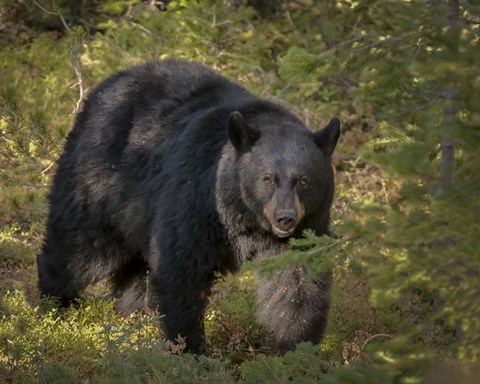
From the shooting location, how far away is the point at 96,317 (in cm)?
650

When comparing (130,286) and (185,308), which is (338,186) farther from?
(185,308)

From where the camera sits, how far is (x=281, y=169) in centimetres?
557

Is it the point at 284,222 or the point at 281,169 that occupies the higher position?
the point at 281,169

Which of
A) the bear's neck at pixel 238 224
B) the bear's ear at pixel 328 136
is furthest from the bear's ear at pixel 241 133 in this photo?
the bear's ear at pixel 328 136

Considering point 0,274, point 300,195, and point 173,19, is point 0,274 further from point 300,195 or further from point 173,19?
point 173,19

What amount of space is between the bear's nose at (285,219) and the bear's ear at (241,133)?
620 mm

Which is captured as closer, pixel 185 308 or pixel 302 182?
pixel 302 182

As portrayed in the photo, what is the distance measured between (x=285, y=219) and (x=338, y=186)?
4.60 meters

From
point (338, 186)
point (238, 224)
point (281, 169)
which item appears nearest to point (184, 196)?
point (238, 224)

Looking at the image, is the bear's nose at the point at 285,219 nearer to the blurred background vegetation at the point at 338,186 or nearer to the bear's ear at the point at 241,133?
the blurred background vegetation at the point at 338,186

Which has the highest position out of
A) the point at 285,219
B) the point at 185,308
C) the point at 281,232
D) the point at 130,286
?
the point at 285,219

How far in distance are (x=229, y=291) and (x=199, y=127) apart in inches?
62.4

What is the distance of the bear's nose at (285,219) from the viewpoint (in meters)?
5.25

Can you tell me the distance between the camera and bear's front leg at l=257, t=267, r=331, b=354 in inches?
223
